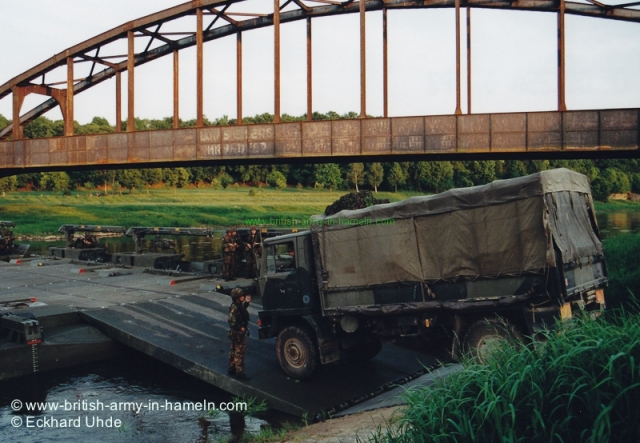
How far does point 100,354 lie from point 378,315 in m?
6.97

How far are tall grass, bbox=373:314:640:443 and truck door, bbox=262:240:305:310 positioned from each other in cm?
482

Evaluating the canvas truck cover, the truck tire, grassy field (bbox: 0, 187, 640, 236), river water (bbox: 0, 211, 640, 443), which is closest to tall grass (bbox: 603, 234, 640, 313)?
the canvas truck cover

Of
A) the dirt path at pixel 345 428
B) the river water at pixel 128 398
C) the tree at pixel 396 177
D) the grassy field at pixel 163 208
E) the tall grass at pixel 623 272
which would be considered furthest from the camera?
the tree at pixel 396 177

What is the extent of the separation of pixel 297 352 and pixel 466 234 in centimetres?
348

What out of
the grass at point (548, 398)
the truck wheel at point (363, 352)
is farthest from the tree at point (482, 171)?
the grass at point (548, 398)

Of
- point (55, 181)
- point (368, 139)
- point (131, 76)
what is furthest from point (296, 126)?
point (55, 181)

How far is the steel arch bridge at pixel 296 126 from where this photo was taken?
21.5 m

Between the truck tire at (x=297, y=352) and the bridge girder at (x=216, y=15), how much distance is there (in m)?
19.5

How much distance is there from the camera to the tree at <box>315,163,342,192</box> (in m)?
68.0

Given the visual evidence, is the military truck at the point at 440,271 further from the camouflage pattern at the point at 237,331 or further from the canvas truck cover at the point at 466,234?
the camouflage pattern at the point at 237,331

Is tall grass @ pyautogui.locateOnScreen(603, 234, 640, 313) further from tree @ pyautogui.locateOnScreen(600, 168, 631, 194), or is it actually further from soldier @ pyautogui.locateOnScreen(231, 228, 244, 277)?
tree @ pyautogui.locateOnScreen(600, 168, 631, 194)

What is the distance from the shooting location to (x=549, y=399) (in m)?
5.29

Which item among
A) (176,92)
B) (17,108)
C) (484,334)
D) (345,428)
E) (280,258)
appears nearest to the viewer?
(345,428)

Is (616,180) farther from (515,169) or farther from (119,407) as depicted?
(119,407)
